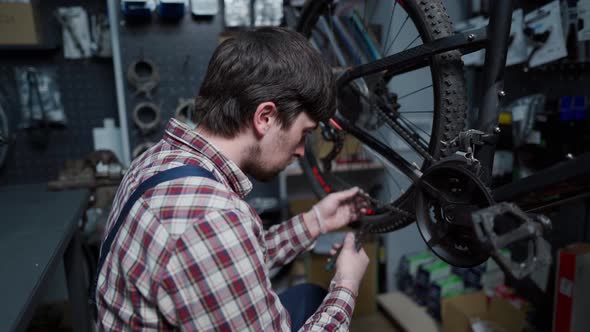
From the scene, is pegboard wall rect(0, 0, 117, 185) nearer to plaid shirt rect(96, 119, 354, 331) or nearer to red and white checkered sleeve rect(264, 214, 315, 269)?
red and white checkered sleeve rect(264, 214, 315, 269)

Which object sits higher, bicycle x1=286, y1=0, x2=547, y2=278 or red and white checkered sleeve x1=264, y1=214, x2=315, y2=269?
bicycle x1=286, y1=0, x2=547, y2=278

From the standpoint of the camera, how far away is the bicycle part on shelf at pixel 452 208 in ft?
2.11

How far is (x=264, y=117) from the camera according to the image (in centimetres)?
74

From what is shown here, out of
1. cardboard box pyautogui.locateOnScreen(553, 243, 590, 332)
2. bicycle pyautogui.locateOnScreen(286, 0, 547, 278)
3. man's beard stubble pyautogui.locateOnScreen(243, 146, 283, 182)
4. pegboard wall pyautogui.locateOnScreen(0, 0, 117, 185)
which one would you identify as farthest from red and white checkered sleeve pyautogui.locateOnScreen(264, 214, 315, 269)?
pegboard wall pyautogui.locateOnScreen(0, 0, 117, 185)

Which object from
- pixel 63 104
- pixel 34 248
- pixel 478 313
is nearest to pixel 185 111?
pixel 63 104

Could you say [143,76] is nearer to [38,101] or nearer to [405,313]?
[38,101]

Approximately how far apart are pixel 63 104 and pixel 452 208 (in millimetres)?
1905

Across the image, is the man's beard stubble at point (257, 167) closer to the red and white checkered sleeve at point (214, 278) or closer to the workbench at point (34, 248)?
the red and white checkered sleeve at point (214, 278)

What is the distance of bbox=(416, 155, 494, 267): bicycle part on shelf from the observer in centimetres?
64

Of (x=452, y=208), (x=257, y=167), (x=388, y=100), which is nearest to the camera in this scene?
(x=452, y=208)

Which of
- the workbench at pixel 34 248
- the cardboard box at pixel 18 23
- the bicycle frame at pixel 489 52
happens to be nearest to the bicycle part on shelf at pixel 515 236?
the bicycle frame at pixel 489 52

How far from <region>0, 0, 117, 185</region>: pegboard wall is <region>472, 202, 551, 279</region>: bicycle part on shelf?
Result: 189 cm

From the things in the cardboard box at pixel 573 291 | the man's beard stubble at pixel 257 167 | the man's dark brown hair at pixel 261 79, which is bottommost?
the cardboard box at pixel 573 291

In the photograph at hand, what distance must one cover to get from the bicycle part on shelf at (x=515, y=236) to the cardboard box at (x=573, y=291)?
525 mm
